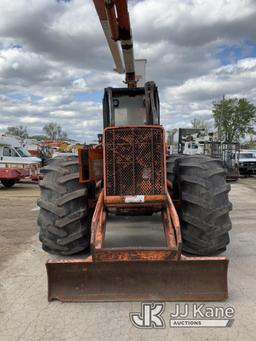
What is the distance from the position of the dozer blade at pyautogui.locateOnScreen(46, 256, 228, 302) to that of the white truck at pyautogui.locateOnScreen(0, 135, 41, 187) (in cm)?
1480

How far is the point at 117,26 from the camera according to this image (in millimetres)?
5445

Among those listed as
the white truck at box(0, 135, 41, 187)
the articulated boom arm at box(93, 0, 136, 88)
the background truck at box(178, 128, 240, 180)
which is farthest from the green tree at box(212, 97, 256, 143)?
the articulated boom arm at box(93, 0, 136, 88)

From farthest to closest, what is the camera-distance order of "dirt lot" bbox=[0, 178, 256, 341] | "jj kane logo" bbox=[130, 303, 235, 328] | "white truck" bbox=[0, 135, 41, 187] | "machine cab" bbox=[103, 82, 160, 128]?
"white truck" bbox=[0, 135, 41, 187]
"machine cab" bbox=[103, 82, 160, 128]
"jj kane logo" bbox=[130, 303, 235, 328]
"dirt lot" bbox=[0, 178, 256, 341]

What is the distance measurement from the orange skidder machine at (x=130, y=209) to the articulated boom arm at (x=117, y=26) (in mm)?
15

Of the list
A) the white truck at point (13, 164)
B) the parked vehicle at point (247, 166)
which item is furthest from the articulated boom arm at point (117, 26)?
the parked vehicle at point (247, 166)

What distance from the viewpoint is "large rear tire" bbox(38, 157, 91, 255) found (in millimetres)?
5227

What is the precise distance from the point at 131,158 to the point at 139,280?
1.47 m

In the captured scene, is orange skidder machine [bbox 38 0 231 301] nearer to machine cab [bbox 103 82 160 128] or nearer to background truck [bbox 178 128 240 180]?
machine cab [bbox 103 82 160 128]

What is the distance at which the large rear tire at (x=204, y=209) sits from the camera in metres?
5.16

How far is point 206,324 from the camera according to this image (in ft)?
12.8

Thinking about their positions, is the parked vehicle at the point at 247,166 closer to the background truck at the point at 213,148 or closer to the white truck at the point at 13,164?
the background truck at the point at 213,148

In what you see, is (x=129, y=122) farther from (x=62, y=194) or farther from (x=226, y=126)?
(x=226, y=126)

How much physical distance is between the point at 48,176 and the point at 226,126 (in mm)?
58316

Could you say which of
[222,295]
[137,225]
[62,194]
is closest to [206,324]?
[222,295]
